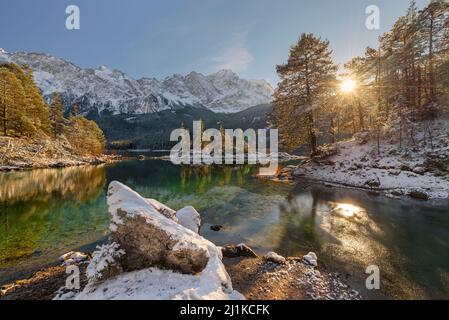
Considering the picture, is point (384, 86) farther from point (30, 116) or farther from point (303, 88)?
point (30, 116)

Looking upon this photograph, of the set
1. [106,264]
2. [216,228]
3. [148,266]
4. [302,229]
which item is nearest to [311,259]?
[302,229]

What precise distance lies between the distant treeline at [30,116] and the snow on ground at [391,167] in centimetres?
6559

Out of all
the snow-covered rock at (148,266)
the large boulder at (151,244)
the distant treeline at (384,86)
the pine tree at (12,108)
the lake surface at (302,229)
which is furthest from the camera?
the pine tree at (12,108)

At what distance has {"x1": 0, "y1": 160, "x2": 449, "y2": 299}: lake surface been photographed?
9.27 meters

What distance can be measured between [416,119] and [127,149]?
8018 inches

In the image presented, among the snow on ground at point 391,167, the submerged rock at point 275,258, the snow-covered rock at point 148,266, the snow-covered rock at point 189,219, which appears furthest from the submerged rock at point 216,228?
the snow on ground at point 391,167

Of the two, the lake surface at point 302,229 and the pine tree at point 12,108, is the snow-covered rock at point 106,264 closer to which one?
the lake surface at point 302,229

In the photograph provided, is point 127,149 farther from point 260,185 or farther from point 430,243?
point 430,243

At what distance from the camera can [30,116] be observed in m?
60.1

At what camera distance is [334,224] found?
14.5m

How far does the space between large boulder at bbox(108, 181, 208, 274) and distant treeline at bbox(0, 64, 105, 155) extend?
63.4 m

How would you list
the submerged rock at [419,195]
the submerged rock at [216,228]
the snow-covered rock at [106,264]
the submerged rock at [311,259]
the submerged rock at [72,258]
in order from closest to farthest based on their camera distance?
the snow-covered rock at [106,264], the submerged rock at [311,259], the submerged rock at [72,258], the submerged rock at [216,228], the submerged rock at [419,195]

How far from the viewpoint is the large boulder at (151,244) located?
276 inches

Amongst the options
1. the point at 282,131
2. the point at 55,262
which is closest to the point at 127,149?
the point at 282,131
